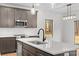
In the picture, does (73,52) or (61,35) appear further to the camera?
(61,35)

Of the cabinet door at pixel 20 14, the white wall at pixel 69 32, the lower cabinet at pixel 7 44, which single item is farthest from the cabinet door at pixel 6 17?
the white wall at pixel 69 32

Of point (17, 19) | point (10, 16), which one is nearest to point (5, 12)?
point (10, 16)

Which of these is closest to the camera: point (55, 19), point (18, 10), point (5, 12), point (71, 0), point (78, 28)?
point (71, 0)

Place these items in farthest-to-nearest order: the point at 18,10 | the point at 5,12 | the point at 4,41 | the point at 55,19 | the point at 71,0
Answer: the point at 55,19 < the point at 18,10 < the point at 5,12 < the point at 4,41 < the point at 71,0

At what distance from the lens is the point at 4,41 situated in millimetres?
4398

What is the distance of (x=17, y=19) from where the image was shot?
197 inches

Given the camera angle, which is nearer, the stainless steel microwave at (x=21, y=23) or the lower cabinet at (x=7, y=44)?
the lower cabinet at (x=7, y=44)

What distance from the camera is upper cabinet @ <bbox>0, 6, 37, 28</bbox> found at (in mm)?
4672

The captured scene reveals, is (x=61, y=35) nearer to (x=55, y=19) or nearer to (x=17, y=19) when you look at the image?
(x=55, y=19)

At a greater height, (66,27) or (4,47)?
(66,27)

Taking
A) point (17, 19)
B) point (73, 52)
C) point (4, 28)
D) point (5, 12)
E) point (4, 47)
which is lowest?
point (4, 47)

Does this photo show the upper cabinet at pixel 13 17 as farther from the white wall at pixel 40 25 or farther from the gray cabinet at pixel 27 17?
the white wall at pixel 40 25

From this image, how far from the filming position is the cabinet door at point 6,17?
15.2 feet

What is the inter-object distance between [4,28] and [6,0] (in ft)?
13.2
